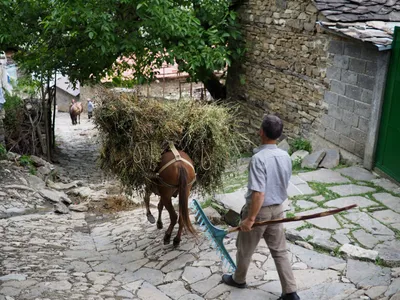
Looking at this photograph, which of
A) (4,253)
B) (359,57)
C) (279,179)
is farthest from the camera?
(359,57)

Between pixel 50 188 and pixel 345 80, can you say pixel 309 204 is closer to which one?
pixel 345 80

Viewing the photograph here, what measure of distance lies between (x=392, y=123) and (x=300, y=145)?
8.25 feet

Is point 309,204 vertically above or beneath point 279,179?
beneath

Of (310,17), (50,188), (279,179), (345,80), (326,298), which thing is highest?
(310,17)

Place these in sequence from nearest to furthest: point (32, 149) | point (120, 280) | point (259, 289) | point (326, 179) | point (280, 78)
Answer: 1. point (259, 289)
2. point (120, 280)
3. point (326, 179)
4. point (280, 78)
5. point (32, 149)

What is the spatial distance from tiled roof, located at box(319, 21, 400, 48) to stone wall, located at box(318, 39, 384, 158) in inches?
7.8

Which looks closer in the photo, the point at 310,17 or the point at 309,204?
the point at 309,204

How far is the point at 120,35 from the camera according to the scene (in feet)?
34.2

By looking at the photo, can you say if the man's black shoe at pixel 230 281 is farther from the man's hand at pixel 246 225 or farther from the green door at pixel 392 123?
the green door at pixel 392 123

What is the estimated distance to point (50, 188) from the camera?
9.27 metres

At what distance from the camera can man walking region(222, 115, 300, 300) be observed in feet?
13.4

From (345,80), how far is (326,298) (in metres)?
4.90

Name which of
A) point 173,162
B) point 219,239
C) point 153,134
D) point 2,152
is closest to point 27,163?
point 2,152

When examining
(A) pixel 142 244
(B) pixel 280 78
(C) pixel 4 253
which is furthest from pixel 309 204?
(B) pixel 280 78
